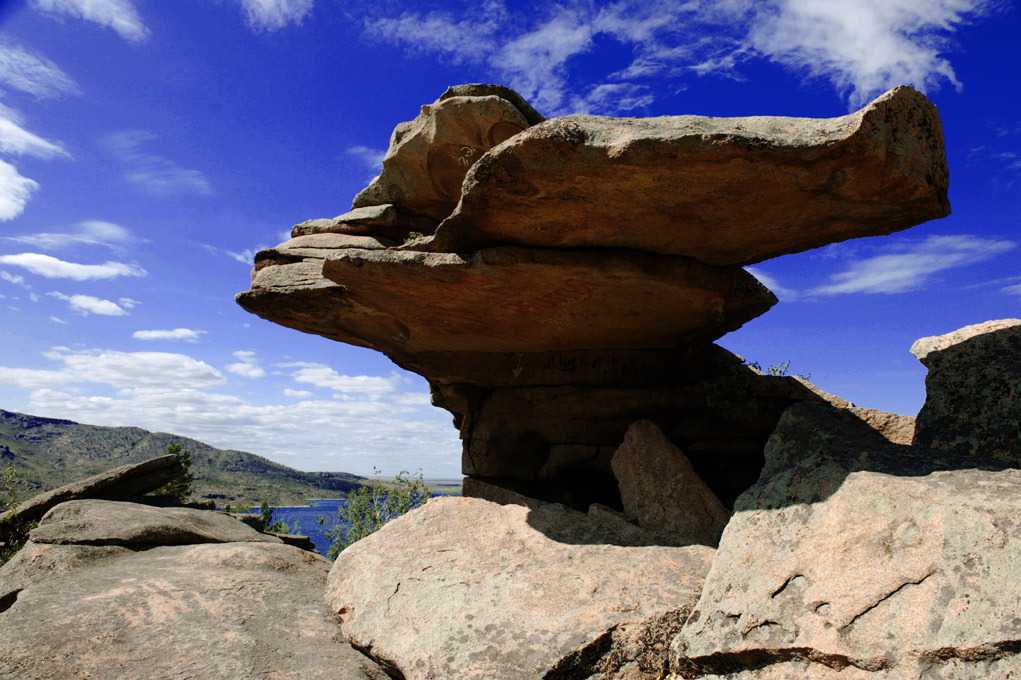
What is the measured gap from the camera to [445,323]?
9.49 m

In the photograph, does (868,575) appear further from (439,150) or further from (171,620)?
(439,150)

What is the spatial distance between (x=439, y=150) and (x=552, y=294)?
127 inches

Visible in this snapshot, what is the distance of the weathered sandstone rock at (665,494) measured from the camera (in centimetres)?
779

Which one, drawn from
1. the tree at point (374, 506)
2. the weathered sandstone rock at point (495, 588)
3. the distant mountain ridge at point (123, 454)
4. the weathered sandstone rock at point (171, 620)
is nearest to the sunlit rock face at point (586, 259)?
the weathered sandstone rock at point (495, 588)

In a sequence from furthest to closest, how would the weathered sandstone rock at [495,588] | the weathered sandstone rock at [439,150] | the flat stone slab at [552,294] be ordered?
1. the weathered sandstone rock at [439,150]
2. the flat stone slab at [552,294]
3. the weathered sandstone rock at [495,588]

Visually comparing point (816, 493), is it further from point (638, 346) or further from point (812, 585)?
point (638, 346)

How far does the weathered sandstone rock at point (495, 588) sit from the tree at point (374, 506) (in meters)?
15.1

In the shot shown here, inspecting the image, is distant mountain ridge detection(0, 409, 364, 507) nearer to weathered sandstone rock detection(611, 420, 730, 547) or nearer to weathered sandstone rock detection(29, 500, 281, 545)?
weathered sandstone rock detection(29, 500, 281, 545)

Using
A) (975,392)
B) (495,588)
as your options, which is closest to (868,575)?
(975,392)

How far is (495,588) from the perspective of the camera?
6.16 m

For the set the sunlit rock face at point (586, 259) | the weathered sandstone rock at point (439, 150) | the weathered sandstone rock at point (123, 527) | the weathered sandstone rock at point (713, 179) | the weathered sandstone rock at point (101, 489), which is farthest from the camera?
the weathered sandstone rock at point (101, 489)

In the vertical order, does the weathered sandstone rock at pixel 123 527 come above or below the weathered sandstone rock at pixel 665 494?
below

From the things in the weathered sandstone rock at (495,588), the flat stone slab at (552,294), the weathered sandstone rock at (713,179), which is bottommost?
the weathered sandstone rock at (495,588)

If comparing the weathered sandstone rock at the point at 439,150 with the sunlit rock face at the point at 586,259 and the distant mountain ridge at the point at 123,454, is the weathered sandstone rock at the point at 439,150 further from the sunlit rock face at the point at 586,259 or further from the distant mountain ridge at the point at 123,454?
the distant mountain ridge at the point at 123,454
